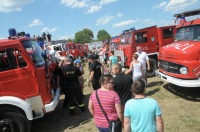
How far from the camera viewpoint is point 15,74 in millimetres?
5840

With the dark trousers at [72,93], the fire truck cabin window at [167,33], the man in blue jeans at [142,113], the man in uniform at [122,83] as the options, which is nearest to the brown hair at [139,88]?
the man in blue jeans at [142,113]

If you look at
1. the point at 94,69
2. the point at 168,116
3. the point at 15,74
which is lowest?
the point at 168,116

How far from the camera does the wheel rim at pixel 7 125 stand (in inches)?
223

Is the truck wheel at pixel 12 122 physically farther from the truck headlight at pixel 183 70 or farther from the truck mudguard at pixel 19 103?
the truck headlight at pixel 183 70

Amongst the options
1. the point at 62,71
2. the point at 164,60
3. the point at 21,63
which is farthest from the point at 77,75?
the point at 164,60

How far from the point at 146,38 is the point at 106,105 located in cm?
896

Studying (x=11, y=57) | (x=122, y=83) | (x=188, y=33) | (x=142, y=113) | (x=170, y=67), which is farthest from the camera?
(x=188, y=33)

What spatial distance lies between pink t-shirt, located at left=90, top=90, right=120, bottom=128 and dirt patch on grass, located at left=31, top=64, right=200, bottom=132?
2.63 metres

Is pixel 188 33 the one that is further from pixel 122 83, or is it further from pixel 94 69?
pixel 122 83

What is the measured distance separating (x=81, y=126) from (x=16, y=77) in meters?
2.22

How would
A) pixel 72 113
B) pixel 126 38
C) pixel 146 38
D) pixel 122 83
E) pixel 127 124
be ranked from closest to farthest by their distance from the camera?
pixel 127 124, pixel 122 83, pixel 72 113, pixel 146 38, pixel 126 38

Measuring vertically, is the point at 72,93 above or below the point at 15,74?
below

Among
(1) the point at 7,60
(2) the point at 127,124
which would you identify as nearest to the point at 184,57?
(2) the point at 127,124

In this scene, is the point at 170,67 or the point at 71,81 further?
the point at 170,67
